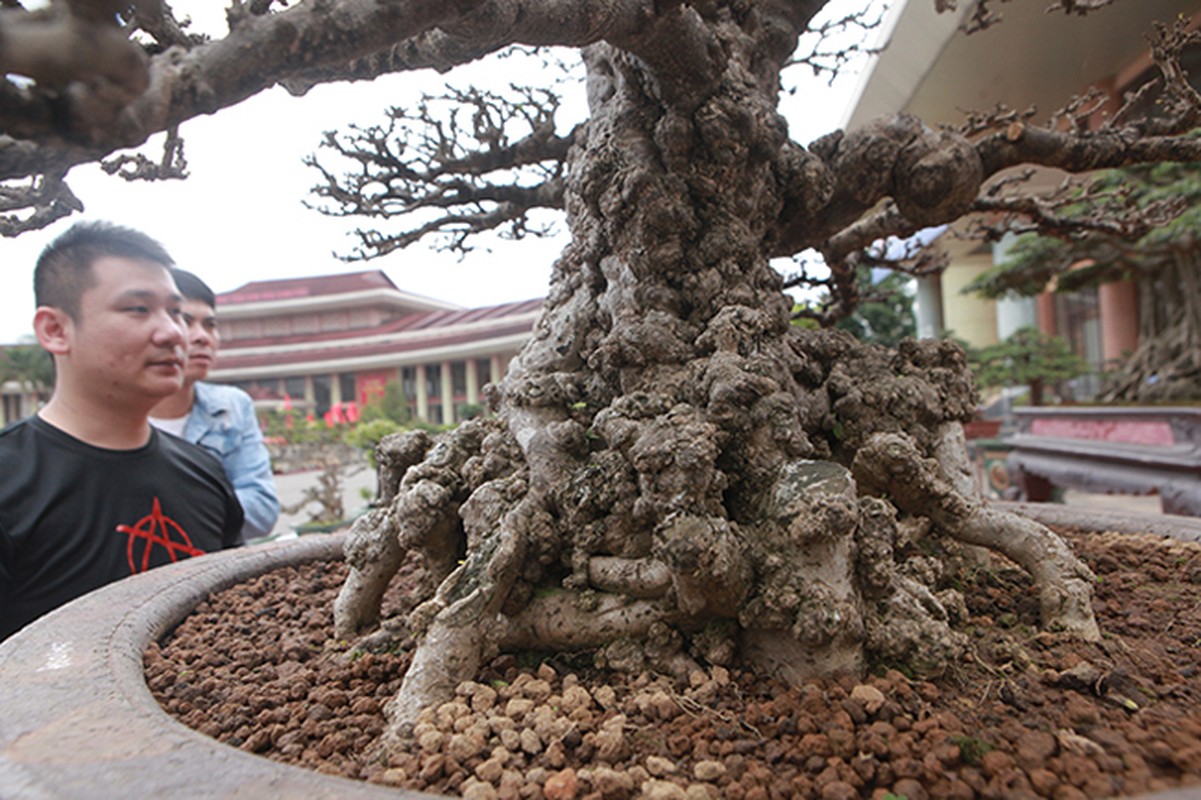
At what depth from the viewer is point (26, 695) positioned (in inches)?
45.0

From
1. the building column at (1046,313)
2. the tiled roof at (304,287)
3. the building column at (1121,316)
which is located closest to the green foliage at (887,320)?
the building column at (1121,316)

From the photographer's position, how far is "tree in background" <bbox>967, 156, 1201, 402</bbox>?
8.45 meters

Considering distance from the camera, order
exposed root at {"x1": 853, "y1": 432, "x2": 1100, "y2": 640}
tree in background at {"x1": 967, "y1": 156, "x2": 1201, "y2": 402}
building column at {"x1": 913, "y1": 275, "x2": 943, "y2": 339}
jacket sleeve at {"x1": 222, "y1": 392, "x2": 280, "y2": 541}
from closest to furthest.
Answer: exposed root at {"x1": 853, "y1": 432, "x2": 1100, "y2": 640}
jacket sleeve at {"x1": 222, "y1": 392, "x2": 280, "y2": 541}
tree in background at {"x1": 967, "y1": 156, "x2": 1201, "y2": 402}
building column at {"x1": 913, "y1": 275, "x2": 943, "y2": 339}

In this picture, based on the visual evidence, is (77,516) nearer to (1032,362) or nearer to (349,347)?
(1032,362)

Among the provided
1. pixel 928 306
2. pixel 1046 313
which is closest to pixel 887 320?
pixel 928 306

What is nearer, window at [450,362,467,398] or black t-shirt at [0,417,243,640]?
black t-shirt at [0,417,243,640]

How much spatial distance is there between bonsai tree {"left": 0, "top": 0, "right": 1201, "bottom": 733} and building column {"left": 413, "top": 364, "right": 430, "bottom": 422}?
1777 centimetres

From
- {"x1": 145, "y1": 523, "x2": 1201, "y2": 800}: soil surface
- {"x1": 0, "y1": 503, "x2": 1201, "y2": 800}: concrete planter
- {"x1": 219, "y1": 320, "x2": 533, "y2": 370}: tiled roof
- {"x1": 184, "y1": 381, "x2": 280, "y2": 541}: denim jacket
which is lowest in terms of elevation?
{"x1": 145, "y1": 523, "x2": 1201, "y2": 800}: soil surface

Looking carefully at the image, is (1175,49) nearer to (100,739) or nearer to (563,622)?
(563,622)

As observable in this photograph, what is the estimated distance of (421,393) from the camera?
1925 cm

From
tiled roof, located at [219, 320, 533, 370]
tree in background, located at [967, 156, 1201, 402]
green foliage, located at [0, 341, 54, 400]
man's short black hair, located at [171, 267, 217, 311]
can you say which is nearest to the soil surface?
man's short black hair, located at [171, 267, 217, 311]

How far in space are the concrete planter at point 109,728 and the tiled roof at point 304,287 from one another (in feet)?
62.7

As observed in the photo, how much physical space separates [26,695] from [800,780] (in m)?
1.24

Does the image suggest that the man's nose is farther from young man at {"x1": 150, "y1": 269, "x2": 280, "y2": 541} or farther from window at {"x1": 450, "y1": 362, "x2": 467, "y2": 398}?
window at {"x1": 450, "y1": 362, "x2": 467, "y2": 398}
